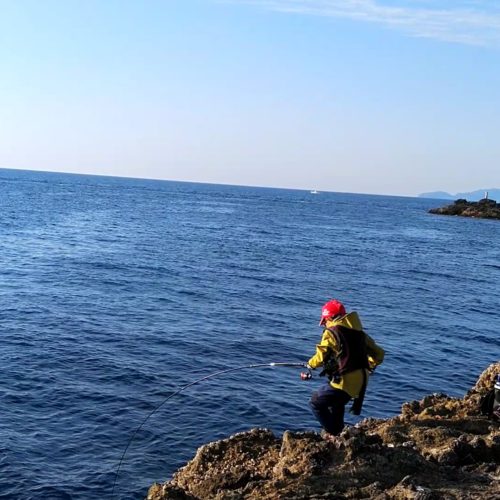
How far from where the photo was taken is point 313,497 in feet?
25.0

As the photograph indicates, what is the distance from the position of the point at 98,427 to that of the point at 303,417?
497 cm

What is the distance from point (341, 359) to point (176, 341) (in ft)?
43.8

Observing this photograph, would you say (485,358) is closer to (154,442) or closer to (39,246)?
(154,442)

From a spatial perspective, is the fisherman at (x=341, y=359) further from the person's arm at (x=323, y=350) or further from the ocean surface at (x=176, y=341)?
the ocean surface at (x=176, y=341)

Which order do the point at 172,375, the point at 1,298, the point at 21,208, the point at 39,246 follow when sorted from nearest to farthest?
the point at 172,375
the point at 1,298
the point at 39,246
the point at 21,208

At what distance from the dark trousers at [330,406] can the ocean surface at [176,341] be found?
4.13 meters

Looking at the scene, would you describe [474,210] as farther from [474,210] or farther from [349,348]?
[349,348]

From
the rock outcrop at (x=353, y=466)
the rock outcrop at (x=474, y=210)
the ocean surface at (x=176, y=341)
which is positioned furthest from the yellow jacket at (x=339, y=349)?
the rock outcrop at (x=474, y=210)

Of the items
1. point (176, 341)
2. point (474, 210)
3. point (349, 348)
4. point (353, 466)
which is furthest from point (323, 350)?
point (474, 210)

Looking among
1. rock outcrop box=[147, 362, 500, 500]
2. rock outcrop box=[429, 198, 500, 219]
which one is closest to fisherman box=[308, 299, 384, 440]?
rock outcrop box=[147, 362, 500, 500]

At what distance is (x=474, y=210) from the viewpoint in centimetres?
13512

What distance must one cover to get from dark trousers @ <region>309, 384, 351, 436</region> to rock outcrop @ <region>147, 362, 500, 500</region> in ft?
1.32

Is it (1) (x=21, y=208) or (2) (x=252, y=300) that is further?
(1) (x=21, y=208)

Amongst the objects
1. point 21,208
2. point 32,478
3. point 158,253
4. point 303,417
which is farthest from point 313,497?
point 21,208
